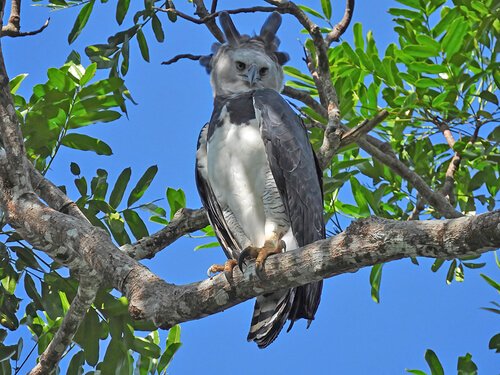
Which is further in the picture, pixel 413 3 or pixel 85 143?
pixel 413 3

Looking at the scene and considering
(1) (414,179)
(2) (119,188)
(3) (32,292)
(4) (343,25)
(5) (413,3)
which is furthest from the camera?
(5) (413,3)

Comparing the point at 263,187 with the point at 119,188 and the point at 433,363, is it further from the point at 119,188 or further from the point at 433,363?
the point at 433,363

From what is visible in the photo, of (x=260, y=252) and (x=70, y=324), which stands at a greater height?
(x=260, y=252)

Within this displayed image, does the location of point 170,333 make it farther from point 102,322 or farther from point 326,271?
point 326,271

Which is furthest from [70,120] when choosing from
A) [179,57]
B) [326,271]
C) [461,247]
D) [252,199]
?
[461,247]

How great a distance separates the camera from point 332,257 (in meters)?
2.62

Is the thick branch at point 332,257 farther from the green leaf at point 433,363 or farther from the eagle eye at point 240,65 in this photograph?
the eagle eye at point 240,65

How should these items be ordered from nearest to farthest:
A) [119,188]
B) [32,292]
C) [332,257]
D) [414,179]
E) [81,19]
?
1. [332,257]
2. [32,292]
3. [119,188]
4. [414,179]
5. [81,19]

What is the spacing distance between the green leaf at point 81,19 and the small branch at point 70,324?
143 cm

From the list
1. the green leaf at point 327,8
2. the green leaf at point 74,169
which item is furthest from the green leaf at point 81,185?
the green leaf at point 327,8

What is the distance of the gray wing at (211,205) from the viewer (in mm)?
3977

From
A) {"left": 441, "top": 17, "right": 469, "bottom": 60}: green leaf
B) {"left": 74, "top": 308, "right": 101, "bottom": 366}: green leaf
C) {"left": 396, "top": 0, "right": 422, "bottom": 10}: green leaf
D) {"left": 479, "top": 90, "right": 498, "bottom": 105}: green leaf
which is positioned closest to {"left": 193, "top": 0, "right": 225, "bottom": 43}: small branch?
{"left": 396, "top": 0, "right": 422, "bottom": 10}: green leaf

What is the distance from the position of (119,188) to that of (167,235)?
1.02 feet

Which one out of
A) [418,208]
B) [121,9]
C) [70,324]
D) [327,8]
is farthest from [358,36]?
[70,324]
